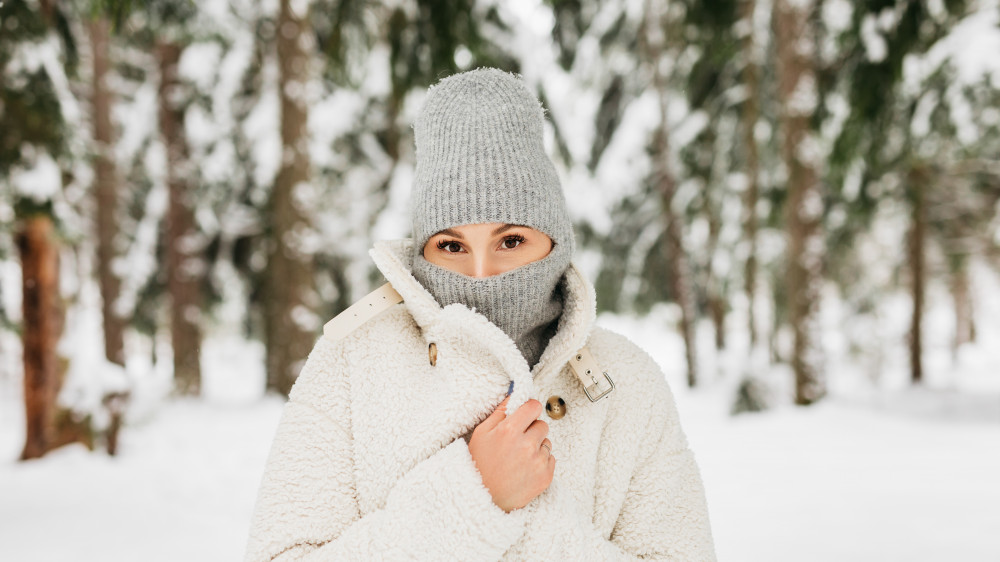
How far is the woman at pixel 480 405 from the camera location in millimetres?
1214

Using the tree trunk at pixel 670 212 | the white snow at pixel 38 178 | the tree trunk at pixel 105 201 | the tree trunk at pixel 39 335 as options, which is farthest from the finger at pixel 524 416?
the tree trunk at pixel 670 212

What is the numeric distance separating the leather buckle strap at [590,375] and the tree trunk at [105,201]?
9.77 m

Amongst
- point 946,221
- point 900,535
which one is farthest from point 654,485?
point 946,221

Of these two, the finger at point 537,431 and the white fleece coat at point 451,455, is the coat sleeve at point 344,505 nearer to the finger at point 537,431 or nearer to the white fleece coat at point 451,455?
→ the white fleece coat at point 451,455

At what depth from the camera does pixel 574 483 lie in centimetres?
141

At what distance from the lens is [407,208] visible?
160 cm

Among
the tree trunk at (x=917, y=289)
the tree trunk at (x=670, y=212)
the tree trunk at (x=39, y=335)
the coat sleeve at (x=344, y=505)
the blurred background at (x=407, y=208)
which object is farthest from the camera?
the tree trunk at (x=917, y=289)

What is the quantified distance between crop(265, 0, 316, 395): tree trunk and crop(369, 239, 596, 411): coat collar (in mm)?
6055

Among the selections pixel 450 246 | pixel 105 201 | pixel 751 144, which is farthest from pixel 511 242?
pixel 751 144

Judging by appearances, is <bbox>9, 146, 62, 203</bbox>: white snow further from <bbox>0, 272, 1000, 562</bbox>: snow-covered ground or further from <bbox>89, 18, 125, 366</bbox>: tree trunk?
<bbox>89, 18, 125, 366</bbox>: tree trunk

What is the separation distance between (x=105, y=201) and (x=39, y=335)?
3.50 m

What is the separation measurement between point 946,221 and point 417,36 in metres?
13.7

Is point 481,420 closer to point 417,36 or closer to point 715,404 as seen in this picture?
point 417,36

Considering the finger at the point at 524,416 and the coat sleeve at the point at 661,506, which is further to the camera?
the coat sleeve at the point at 661,506
